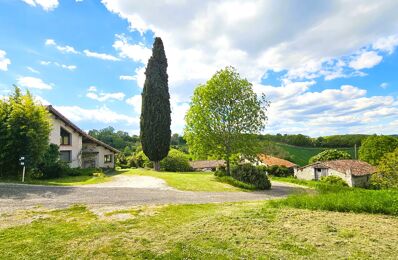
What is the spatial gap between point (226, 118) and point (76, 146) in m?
19.4

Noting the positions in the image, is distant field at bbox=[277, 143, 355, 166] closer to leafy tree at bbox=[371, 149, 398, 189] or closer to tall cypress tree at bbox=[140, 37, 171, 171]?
leafy tree at bbox=[371, 149, 398, 189]

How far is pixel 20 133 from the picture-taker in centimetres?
2117

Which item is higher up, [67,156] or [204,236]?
[67,156]

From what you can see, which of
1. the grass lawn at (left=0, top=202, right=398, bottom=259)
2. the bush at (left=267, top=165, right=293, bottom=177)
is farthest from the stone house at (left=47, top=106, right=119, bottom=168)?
the bush at (left=267, top=165, right=293, bottom=177)

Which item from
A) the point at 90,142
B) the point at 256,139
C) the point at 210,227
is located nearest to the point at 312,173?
the point at 256,139

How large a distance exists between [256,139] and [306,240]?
936 inches

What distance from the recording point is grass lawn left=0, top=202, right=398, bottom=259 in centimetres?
551

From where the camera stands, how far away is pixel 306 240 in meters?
6.09

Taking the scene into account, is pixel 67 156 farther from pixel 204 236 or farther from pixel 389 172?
pixel 389 172

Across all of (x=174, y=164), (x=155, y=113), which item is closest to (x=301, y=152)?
(x=174, y=164)

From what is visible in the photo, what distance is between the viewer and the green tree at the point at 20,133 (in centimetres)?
2120

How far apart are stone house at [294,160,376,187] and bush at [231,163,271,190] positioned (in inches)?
1083

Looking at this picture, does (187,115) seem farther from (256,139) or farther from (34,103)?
(34,103)

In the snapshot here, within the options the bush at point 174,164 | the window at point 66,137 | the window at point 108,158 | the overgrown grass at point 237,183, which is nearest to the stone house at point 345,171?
the bush at point 174,164
